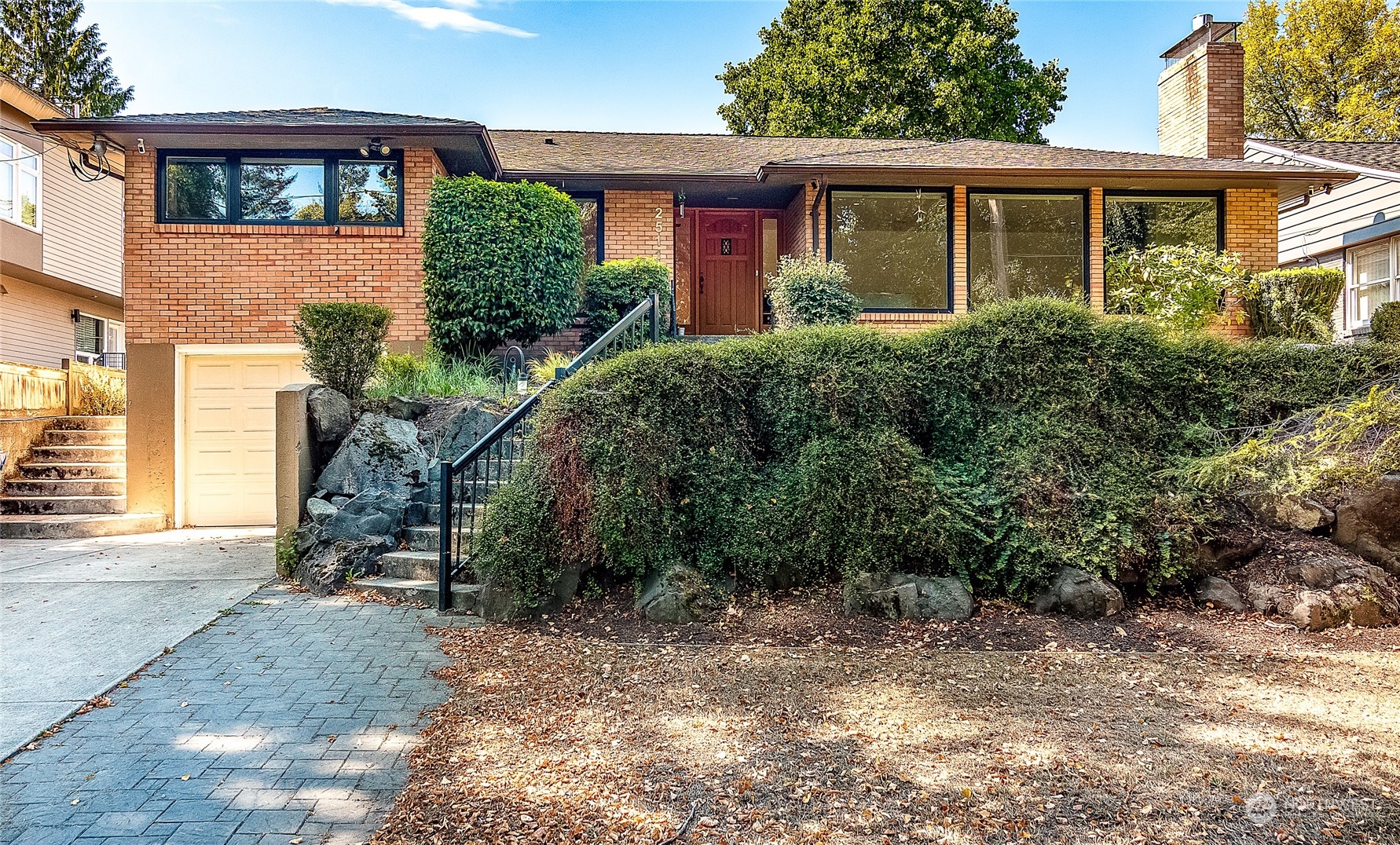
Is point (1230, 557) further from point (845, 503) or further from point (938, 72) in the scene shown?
point (938, 72)

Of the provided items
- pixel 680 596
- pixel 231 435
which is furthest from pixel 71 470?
pixel 680 596

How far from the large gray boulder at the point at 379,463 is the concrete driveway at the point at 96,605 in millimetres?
1032

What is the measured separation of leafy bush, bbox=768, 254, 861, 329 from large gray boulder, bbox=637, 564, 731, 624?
18.0 feet

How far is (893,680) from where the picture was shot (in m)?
4.12

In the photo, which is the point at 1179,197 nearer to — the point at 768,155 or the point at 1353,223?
the point at 1353,223

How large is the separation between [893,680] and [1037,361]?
281 centimetres

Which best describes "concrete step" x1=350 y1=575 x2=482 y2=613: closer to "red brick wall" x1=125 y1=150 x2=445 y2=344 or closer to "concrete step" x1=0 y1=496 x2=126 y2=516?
"red brick wall" x1=125 y1=150 x2=445 y2=344

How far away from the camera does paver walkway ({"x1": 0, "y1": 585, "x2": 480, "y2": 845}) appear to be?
280cm

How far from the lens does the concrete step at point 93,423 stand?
1158cm

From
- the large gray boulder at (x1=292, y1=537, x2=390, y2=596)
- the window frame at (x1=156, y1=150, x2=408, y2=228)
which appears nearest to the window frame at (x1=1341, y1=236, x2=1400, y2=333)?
the large gray boulder at (x1=292, y1=537, x2=390, y2=596)

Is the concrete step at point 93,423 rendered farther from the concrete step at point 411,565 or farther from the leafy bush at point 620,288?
the concrete step at point 411,565

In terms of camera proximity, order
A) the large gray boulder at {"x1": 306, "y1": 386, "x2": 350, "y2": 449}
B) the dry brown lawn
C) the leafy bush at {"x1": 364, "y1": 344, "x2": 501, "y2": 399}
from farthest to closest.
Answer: the leafy bush at {"x1": 364, "y1": 344, "x2": 501, "y2": 399}, the large gray boulder at {"x1": 306, "y1": 386, "x2": 350, "y2": 449}, the dry brown lawn

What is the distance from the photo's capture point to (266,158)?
1048 cm

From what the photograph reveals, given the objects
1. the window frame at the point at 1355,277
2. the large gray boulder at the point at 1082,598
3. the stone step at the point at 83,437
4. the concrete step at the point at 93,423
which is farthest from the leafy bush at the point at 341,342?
the window frame at the point at 1355,277
